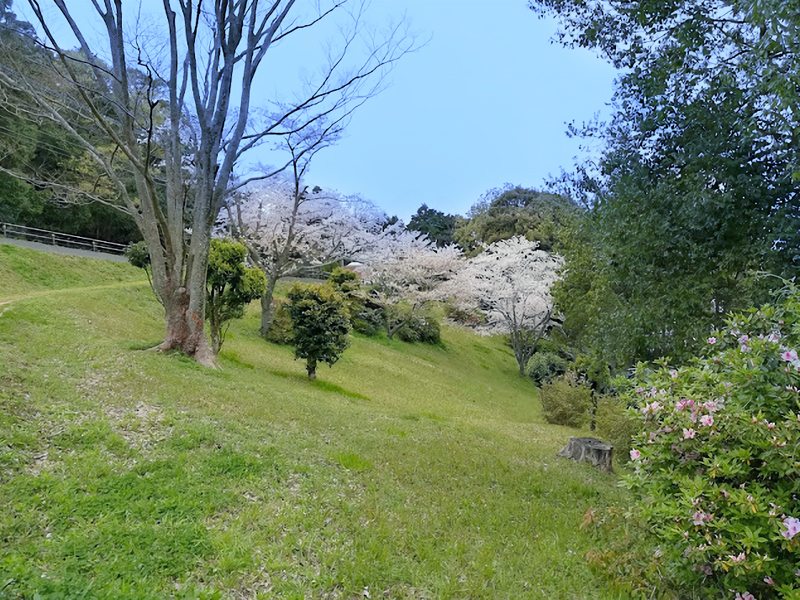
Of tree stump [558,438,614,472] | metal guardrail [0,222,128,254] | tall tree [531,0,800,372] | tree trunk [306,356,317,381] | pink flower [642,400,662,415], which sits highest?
tall tree [531,0,800,372]

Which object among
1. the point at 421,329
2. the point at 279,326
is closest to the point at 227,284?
the point at 279,326

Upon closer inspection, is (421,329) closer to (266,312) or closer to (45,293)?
(266,312)

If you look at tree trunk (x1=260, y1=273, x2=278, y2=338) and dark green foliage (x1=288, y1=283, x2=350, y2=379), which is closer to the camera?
dark green foliage (x1=288, y1=283, x2=350, y2=379)

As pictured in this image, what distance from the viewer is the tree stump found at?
6867mm

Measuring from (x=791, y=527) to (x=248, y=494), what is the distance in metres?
3.72

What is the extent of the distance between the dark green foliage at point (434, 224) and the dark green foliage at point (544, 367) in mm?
21509

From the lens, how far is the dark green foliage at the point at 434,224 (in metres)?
44.7

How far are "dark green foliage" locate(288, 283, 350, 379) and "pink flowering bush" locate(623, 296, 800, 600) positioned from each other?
31.3 feet

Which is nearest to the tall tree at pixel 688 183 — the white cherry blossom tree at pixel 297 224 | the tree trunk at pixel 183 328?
the tree trunk at pixel 183 328

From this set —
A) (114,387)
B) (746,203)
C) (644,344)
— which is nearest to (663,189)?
(746,203)

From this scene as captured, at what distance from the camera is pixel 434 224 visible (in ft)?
154

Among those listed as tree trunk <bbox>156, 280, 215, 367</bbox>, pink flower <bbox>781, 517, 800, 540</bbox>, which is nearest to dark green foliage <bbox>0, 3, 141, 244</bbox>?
tree trunk <bbox>156, 280, 215, 367</bbox>

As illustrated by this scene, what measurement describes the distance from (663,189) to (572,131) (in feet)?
6.64

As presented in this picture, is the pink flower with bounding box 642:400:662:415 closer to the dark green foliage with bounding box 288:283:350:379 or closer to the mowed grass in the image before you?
the mowed grass
